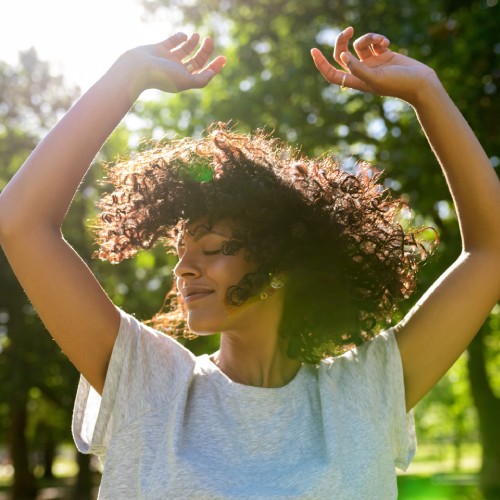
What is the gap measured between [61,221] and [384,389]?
103 centimetres

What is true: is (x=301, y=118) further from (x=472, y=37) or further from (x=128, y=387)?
(x=128, y=387)

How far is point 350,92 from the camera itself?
1284cm

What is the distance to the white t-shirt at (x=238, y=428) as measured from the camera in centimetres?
208

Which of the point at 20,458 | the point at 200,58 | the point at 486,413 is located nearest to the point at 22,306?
the point at 20,458

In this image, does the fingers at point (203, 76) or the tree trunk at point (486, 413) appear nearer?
the fingers at point (203, 76)

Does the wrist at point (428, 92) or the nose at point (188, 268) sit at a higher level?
the wrist at point (428, 92)

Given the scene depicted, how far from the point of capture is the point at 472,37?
9797mm

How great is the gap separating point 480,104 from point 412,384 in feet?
28.2

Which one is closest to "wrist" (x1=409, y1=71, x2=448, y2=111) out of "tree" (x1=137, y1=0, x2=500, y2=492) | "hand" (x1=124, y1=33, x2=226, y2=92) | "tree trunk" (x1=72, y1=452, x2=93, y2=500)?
"hand" (x1=124, y1=33, x2=226, y2=92)

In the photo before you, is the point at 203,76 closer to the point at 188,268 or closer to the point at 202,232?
the point at 202,232

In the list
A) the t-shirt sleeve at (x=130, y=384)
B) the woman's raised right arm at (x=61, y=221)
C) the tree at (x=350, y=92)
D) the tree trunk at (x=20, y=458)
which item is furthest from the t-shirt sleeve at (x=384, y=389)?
the tree trunk at (x=20, y=458)

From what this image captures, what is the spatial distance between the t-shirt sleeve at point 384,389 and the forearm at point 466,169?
0.42 meters

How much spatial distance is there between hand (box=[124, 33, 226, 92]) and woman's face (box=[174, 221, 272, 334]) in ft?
1.39

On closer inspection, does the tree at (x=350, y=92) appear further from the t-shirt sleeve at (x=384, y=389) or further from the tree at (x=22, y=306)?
the t-shirt sleeve at (x=384, y=389)
